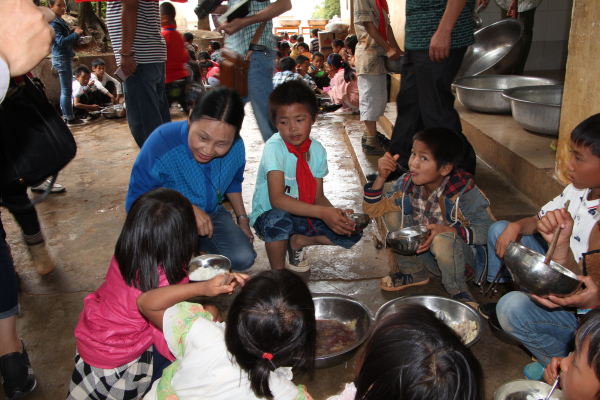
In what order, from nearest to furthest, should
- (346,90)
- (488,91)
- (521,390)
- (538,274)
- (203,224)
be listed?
(521,390) → (538,274) → (203,224) → (488,91) → (346,90)

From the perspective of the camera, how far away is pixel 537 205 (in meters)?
2.59

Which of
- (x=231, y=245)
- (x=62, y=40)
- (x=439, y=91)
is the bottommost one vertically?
(x=231, y=245)

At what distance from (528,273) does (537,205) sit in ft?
4.52

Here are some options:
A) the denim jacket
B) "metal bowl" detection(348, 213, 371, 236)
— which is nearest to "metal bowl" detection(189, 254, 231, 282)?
"metal bowl" detection(348, 213, 371, 236)

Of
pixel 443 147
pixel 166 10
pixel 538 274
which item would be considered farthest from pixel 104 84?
pixel 538 274

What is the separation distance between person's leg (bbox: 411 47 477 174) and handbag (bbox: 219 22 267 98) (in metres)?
1.09

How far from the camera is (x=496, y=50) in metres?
4.74

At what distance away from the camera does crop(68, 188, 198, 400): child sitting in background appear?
1404 millimetres

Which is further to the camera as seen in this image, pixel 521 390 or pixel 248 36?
pixel 248 36

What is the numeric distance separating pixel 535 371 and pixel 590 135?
0.88m

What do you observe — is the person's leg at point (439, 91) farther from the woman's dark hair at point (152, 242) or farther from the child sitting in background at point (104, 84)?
the child sitting in background at point (104, 84)

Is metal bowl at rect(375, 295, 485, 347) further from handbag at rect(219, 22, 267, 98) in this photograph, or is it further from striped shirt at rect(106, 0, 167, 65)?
striped shirt at rect(106, 0, 167, 65)

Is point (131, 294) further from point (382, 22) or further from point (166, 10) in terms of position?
point (166, 10)

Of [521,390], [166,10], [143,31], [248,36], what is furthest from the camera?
[166,10]
